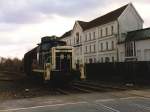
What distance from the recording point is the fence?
108ft

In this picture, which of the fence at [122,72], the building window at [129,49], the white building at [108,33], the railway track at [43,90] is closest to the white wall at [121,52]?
the white building at [108,33]

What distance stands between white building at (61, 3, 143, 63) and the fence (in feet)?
56.0

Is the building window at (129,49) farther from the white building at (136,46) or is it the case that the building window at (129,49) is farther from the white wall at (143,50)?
the white wall at (143,50)

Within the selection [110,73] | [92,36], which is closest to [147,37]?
[110,73]

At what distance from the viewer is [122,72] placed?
120 feet

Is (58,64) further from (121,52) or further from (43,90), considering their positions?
(121,52)

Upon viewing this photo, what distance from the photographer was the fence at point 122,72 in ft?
108

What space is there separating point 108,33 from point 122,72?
35546mm

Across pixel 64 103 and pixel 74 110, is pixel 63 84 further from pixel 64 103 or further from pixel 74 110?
pixel 74 110

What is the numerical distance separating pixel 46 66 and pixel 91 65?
2230 cm

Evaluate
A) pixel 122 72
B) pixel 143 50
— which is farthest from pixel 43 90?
pixel 143 50

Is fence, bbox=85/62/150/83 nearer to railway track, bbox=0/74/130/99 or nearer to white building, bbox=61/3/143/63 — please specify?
railway track, bbox=0/74/130/99

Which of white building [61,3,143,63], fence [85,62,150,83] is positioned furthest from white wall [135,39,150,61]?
fence [85,62,150,83]

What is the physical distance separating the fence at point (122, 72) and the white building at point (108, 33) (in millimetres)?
17068
